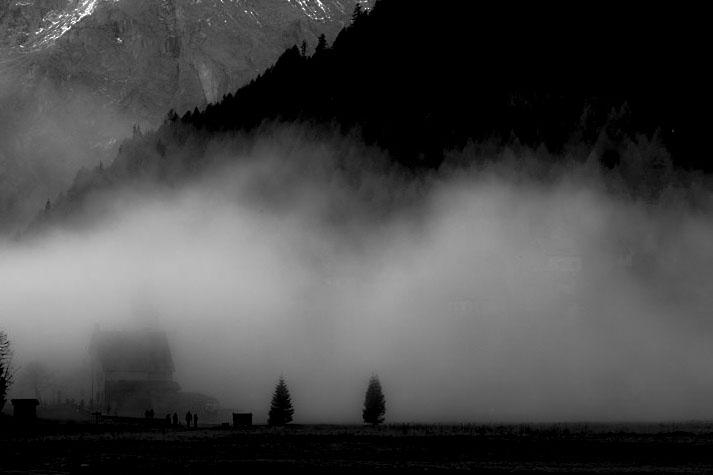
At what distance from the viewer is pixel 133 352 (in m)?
166

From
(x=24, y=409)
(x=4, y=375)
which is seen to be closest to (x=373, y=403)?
(x=24, y=409)

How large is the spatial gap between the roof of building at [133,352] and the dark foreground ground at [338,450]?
166 feet

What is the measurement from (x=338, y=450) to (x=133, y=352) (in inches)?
3221

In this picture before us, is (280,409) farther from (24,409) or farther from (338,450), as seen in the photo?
(338,450)

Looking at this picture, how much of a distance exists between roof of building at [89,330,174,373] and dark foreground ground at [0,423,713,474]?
50681mm

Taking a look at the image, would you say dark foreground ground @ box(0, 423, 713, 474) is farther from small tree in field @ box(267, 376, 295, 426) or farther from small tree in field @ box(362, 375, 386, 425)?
small tree in field @ box(362, 375, 386, 425)

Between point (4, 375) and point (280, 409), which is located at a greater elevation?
point (4, 375)

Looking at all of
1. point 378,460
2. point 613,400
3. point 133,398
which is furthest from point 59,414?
point 613,400

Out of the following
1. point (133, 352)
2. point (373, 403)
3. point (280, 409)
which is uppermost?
point (133, 352)

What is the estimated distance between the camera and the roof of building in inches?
6486

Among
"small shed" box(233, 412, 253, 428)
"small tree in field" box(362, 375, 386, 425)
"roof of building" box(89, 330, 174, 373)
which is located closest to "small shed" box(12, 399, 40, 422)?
"small shed" box(233, 412, 253, 428)

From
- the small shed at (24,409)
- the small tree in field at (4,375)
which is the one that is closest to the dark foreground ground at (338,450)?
the small shed at (24,409)

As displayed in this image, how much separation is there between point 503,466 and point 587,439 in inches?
1054

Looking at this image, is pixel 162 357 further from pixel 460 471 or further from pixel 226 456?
pixel 460 471
